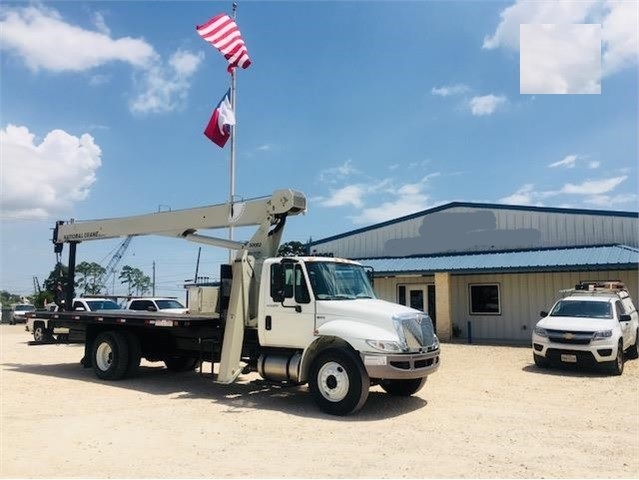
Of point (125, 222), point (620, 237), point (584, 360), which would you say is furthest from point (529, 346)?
point (125, 222)

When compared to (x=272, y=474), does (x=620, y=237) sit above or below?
above

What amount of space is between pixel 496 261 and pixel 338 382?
1457 cm

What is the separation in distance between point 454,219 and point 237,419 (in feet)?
59.2

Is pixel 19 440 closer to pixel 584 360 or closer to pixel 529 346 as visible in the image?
pixel 584 360

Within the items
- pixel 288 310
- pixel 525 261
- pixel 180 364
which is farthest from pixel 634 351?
pixel 180 364

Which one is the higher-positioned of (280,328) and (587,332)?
(280,328)

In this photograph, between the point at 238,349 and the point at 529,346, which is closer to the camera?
the point at 238,349

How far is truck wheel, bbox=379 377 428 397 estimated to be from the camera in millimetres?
9945

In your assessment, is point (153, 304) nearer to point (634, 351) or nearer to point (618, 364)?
point (618, 364)

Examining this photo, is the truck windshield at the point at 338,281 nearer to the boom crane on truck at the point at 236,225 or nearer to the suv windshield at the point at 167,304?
the boom crane on truck at the point at 236,225

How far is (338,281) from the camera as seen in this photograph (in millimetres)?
9766

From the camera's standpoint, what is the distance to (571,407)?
935cm

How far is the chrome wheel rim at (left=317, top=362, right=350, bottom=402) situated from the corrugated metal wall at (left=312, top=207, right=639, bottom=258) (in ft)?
52.8

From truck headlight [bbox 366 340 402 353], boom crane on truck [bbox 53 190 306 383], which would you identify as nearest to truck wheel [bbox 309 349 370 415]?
truck headlight [bbox 366 340 402 353]
